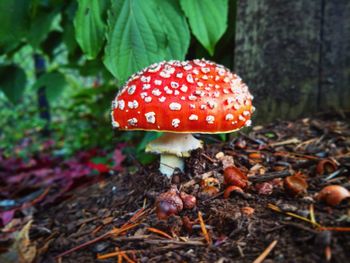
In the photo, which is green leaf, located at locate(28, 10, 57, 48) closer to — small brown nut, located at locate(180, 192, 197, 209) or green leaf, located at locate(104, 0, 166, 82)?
green leaf, located at locate(104, 0, 166, 82)

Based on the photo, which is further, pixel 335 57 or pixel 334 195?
pixel 335 57

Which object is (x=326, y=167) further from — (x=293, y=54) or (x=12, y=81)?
(x=12, y=81)

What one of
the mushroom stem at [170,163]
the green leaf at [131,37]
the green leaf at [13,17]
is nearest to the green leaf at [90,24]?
the green leaf at [131,37]

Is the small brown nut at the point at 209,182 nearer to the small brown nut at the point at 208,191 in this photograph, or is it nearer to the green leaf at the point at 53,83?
the small brown nut at the point at 208,191

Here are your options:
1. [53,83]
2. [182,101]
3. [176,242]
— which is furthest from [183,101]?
[53,83]

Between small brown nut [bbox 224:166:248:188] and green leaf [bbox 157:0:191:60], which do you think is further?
green leaf [bbox 157:0:191:60]

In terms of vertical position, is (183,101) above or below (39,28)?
below

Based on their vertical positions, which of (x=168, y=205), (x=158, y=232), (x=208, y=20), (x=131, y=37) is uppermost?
(x=208, y=20)

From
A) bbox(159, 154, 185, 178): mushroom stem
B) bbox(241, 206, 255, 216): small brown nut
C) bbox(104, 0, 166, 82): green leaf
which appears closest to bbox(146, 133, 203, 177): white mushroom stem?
bbox(159, 154, 185, 178): mushroom stem
